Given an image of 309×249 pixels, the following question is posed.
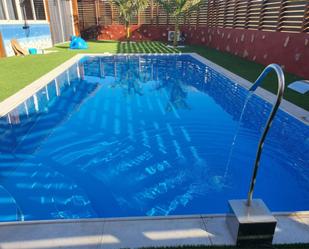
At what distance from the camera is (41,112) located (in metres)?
7.53

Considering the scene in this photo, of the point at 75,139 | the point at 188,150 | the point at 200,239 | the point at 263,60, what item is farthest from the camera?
the point at 263,60

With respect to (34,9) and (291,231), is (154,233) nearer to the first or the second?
(291,231)

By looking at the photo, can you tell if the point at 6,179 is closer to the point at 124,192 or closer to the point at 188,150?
the point at 124,192

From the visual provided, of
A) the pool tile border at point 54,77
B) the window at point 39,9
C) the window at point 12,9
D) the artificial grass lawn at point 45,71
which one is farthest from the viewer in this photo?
the window at point 39,9

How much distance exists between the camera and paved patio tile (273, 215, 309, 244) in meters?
2.91

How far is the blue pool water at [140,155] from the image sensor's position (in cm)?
420

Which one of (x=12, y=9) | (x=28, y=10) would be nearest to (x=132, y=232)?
(x=12, y=9)

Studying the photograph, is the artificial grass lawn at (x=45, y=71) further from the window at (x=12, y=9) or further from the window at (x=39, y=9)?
the window at (x=39, y=9)

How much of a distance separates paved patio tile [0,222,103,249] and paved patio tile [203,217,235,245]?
125 cm

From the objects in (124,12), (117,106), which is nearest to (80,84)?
(117,106)

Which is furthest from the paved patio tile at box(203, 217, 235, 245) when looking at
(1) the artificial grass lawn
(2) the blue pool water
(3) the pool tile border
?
(1) the artificial grass lawn

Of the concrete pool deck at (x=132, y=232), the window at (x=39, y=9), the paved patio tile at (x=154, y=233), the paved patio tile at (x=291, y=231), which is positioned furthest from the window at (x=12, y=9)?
the paved patio tile at (x=291, y=231)

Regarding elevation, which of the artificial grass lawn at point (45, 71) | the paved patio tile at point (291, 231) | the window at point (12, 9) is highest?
the window at point (12, 9)

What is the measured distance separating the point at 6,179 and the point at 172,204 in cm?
294
